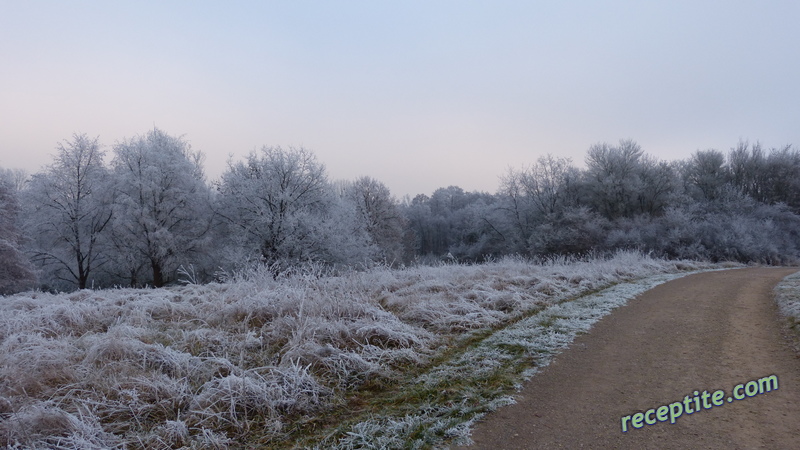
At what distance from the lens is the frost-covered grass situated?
16.9ft

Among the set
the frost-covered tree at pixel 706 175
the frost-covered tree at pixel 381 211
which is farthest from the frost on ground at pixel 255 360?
the frost-covered tree at pixel 706 175

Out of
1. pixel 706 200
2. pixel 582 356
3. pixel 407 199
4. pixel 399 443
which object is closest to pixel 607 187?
pixel 706 200

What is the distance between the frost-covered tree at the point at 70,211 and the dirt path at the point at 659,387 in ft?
97.3

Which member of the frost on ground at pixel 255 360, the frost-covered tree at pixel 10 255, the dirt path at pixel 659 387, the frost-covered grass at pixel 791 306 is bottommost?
the frost-covered grass at pixel 791 306

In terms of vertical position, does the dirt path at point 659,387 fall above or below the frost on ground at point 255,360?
below

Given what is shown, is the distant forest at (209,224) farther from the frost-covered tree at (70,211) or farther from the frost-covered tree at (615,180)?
the frost-covered tree at (615,180)

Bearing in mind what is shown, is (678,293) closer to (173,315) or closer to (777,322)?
(777,322)

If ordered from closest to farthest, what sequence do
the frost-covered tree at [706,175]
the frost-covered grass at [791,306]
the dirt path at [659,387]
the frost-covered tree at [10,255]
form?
the dirt path at [659,387], the frost-covered grass at [791,306], the frost-covered tree at [10,255], the frost-covered tree at [706,175]

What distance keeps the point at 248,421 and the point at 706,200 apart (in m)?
42.3

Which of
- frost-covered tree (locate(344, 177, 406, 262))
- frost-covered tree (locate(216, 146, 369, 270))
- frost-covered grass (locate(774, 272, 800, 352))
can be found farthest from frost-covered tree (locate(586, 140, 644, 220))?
frost-covered grass (locate(774, 272, 800, 352))

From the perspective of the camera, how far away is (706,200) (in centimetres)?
3366

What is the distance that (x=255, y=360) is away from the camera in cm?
434

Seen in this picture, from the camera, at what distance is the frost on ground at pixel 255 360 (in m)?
3.01

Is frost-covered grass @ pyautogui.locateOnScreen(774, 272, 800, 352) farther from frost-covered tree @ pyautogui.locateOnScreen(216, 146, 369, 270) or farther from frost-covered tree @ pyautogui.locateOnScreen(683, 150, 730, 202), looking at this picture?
frost-covered tree @ pyautogui.locateOnScreen(683, 150, 730, 202)
